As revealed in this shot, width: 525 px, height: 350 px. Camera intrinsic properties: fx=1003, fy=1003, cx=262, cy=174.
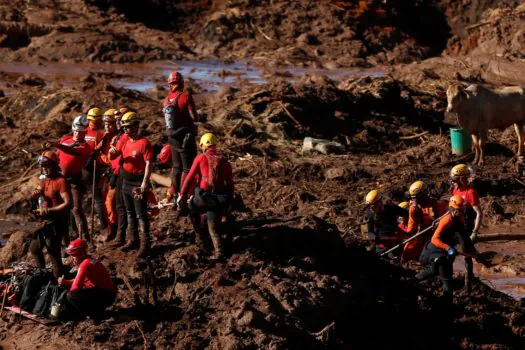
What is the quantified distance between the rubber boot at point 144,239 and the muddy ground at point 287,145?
173 mm

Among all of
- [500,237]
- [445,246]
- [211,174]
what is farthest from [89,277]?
[500,237]

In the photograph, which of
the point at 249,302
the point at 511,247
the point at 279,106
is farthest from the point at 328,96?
the point at 249,302

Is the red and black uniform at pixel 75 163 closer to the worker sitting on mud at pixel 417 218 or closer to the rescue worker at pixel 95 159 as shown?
the rescue worker at pixel 95 159

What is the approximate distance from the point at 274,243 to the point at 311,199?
208 inches

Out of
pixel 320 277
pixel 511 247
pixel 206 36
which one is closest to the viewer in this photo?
pixel 320 277

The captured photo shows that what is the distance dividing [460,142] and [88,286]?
38.1 ft

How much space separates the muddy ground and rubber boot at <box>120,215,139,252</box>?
257 mm

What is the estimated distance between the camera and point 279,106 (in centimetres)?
2195

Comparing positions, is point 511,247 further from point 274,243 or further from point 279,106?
point 279,106

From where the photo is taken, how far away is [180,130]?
554 inches

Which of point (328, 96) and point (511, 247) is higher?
point (328, 96)

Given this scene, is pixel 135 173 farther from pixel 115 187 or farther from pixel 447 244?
pixel 447 244

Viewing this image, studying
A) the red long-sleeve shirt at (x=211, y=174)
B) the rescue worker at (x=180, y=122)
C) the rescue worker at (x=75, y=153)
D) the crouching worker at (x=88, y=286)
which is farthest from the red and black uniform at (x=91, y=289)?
the rescue worker at (x=180, y=122)

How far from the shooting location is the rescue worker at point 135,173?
40.9ft
